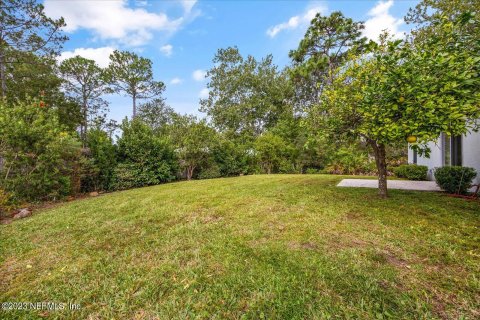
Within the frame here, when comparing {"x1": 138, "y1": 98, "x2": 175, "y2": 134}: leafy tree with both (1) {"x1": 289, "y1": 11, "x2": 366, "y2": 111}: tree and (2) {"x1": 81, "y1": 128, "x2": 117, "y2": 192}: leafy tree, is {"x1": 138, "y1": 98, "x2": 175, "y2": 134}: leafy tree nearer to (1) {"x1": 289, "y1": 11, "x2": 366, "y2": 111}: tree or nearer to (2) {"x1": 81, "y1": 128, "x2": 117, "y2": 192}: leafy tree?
(2) {"x1": 81, "y1": 128, "x2": 117, "y2": 192}: leafy tree

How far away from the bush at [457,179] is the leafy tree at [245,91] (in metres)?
15.8

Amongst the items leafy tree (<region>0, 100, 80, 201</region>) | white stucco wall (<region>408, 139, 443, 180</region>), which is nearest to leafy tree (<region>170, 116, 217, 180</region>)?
leafy tree (<region>0, 100, 80, 201</region>)

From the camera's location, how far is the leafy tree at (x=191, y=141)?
11055mm

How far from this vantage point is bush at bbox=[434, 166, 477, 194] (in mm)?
5379

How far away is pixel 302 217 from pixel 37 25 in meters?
14.0

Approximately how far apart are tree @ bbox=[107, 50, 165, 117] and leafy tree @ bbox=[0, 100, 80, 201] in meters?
13.7

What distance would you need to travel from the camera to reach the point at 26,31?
931cm

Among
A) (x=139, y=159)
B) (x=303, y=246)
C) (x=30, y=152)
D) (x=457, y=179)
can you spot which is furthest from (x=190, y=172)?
(x=457, y=179)

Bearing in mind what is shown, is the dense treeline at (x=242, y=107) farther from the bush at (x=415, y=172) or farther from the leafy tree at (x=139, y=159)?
the bush at (x=415, y=172)

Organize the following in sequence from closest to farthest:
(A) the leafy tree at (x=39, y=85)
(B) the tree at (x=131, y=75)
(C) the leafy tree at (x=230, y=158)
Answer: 1. (A) the leafy tree at (x=39, y=85)
2. (C) the leafy tree at (x=230, y=158)
3. (B) the tree at (x=131, y=75)

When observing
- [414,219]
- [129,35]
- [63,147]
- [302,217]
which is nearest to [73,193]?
[63,147]

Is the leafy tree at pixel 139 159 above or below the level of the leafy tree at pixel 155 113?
below

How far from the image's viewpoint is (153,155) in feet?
33.3

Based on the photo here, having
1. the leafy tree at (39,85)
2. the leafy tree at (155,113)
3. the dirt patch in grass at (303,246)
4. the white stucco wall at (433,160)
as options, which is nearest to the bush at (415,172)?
the white stucco wall at (433,160)
